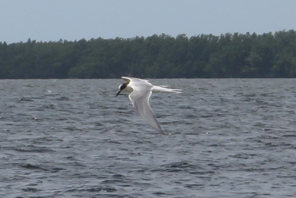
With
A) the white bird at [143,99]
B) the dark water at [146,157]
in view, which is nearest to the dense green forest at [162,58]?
the dark water at [146,157]

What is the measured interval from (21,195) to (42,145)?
7571 millimetres

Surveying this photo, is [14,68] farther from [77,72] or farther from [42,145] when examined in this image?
[42,145]

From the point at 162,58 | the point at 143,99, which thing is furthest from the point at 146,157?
the point at 162,58

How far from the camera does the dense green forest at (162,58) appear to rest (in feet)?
437

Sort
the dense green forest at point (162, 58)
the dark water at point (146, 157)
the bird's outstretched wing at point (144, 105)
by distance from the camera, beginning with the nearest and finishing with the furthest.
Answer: the bird's outstretched wing at point (144, 105), the dark water at point (146, 157), the dense green forest at point (162, 58)

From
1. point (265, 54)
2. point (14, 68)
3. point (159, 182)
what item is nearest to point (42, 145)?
point (159, 182)

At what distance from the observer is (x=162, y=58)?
141 metres

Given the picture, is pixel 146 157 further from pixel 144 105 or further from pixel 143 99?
pixel 144 105

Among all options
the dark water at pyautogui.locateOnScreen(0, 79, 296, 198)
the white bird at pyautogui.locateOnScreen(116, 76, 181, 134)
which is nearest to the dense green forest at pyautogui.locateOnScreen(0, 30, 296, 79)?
the dark water at pyautogui.locateOnScreen(0, 79, 296, 198)

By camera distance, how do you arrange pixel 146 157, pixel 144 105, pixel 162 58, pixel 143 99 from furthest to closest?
pixel 162 58
pixel 146 157
pixel 143 99
pixel 144 105

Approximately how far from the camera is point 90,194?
16.0 meters

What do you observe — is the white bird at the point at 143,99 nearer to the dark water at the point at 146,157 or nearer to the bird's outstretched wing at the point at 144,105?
the bird's outstretched wing at the point at 144,105

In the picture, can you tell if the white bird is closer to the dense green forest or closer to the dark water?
the dark water

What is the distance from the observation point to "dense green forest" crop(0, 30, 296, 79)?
133m
